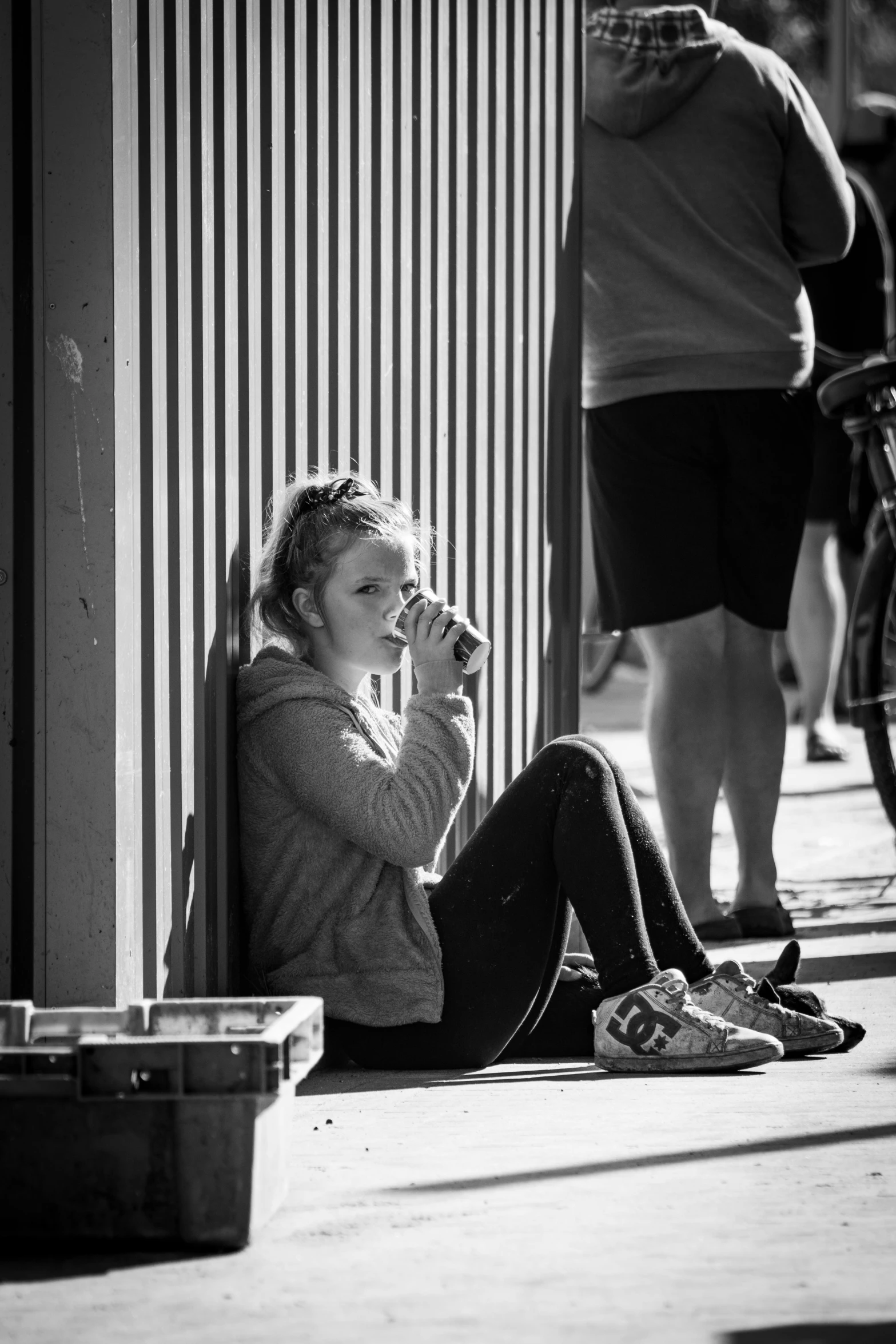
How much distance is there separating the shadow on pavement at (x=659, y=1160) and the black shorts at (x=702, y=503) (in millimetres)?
2138

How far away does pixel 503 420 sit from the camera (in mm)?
4930

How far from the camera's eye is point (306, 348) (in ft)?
12.9

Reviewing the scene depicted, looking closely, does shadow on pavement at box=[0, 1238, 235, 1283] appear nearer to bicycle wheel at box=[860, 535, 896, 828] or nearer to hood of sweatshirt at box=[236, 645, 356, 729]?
hood of sweatshirt at box=[236, 645, 356, 729]

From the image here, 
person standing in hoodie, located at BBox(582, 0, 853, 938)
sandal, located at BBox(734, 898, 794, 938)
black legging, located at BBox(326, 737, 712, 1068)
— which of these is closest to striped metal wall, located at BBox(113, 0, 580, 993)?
person standing in hoodie, located at BBox(582, 0, 853, 938)

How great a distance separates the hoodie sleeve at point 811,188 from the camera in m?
5.16

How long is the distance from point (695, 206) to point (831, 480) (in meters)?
3.17

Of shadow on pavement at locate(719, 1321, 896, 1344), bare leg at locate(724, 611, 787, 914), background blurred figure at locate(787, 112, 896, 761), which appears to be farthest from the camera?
background blurred figure at locate(787, 112, 896, 761)

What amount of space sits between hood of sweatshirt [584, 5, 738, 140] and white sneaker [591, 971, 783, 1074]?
245cm

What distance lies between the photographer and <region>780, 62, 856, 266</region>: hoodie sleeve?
5.16 meters

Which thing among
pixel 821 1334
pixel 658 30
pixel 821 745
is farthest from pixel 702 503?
pixel 821 745

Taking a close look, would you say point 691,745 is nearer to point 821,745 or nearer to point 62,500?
point 62,500

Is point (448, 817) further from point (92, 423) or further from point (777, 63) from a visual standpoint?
point (777, 63)

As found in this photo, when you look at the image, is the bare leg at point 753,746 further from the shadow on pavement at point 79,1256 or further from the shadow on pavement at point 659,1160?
the shadow on pavement at point 79,1256

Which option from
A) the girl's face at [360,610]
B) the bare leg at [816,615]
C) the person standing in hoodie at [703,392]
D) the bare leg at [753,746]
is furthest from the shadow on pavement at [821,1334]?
the bare leg at [816,615]
